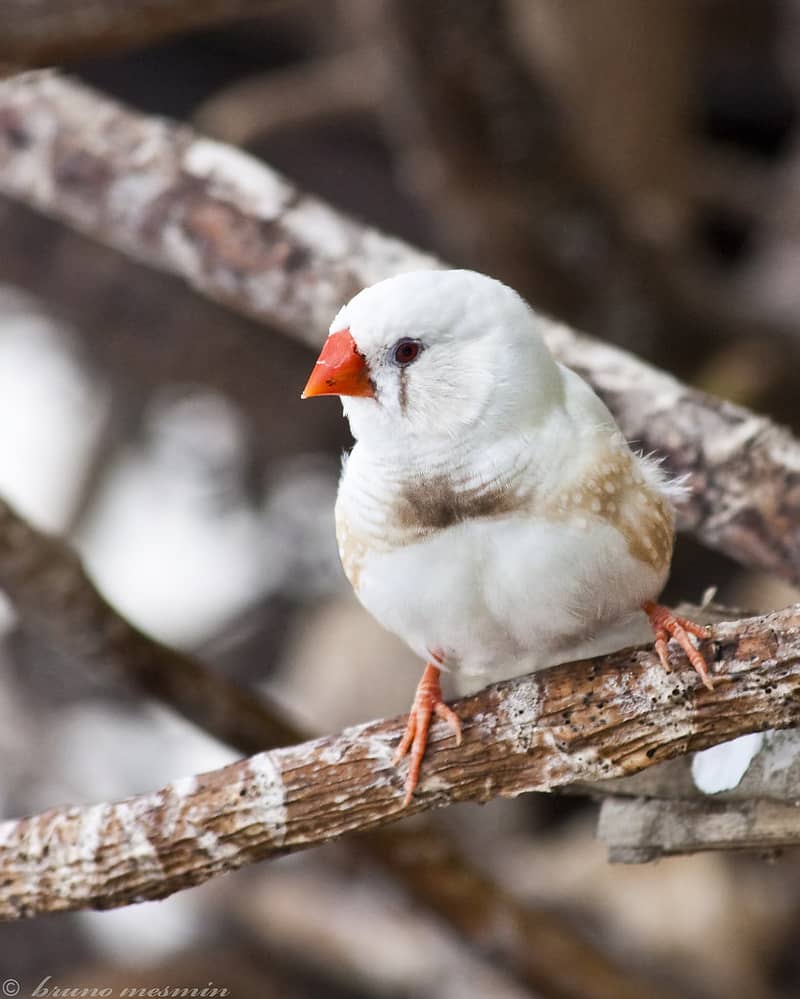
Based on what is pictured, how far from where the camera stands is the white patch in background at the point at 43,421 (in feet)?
11.2

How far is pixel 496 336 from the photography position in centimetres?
108

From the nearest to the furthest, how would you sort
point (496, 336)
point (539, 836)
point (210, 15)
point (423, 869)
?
point (496, 336), point (210, 15), point (423, 869), point (539, 836)

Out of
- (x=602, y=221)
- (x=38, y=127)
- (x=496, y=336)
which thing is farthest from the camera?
(x=602, y=221)

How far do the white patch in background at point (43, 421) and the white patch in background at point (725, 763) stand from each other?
253 centimetres

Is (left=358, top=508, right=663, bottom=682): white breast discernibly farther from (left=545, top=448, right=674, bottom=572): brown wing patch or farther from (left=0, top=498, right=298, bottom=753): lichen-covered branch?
(left=0, top=498, right=298, bottom=753): lichen-covered branch

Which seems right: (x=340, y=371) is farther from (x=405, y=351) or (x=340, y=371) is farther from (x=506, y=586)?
(x=506, y=586)

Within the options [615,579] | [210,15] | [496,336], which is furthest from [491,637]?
[210,15]

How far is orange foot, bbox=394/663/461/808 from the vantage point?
1107 millimetres

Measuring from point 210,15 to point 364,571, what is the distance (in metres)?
0.95

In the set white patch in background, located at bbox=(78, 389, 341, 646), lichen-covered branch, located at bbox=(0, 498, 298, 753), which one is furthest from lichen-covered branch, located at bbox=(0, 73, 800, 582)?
white patch in background, located at bbox=(78, 389, 341, 646)

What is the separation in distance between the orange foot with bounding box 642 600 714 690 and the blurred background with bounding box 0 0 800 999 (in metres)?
1.33

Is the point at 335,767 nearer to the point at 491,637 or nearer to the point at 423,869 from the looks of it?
the point at 491,637

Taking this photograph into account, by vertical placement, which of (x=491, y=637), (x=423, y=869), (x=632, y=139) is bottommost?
(x=423, y=869)

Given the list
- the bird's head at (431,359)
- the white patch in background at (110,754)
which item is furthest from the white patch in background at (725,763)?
the white patch in background at (110,754)
